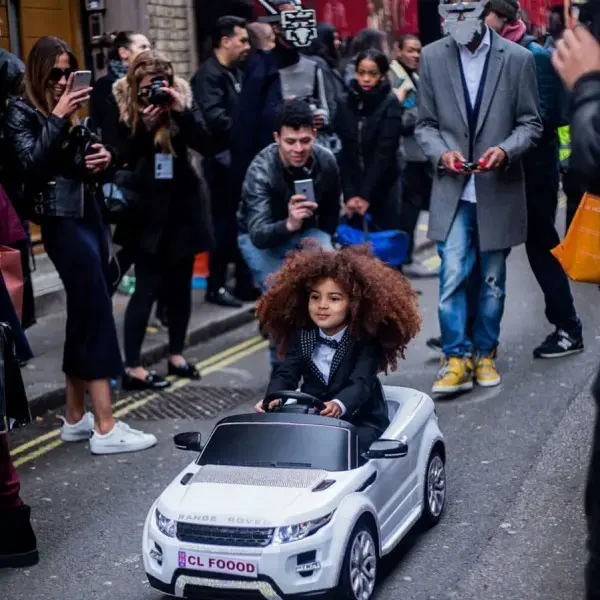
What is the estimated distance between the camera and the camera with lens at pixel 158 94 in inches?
301

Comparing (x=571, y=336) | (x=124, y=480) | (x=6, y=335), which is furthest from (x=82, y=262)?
(x=571, y=336)

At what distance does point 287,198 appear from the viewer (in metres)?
7.62

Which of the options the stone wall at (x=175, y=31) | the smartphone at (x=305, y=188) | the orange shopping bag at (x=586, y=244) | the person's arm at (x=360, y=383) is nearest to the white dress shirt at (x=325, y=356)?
the person's arm at (x=360, y=383)

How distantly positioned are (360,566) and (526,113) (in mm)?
3779

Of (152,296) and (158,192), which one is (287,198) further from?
(152,296)

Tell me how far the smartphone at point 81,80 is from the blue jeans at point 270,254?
5.80 ft

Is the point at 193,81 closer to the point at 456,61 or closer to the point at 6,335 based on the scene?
the point at 456,61

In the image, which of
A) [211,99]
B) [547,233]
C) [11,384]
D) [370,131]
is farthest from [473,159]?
[11,384]

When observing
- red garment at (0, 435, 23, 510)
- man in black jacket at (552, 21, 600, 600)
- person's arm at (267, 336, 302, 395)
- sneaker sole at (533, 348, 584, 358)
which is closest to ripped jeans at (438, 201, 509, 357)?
sneaker sole at (533, 348, 584, 358)

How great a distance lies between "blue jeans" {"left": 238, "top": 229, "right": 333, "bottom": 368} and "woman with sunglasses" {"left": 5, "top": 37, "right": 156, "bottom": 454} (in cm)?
98

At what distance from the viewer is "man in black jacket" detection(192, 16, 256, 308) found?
10.1 meters

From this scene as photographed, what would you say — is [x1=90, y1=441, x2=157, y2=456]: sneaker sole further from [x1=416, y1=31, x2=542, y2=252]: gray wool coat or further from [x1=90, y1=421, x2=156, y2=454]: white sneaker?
[x1=416, y1=31, x2=542, y2=252]: gray wool coat

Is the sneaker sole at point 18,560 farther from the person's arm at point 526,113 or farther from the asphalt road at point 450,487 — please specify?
the person's arm at point 526,113

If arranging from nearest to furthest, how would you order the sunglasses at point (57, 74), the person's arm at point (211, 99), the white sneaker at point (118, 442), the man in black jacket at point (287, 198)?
the sunglasses at point (57, 74)
the white sneaker at point (118, 442)
the man in black jacket at point (287, 198)
the person's arm at point (211, 99)
